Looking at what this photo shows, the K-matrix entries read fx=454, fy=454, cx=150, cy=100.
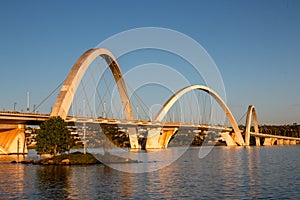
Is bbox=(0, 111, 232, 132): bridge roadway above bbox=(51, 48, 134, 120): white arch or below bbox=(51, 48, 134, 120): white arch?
below

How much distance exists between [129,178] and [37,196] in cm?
1224

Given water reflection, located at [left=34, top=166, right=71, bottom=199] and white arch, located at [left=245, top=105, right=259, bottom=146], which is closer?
water reflection, located at [left=34, top=166, right=71, bottom=199]

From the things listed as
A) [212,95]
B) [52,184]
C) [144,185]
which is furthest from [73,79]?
[212,95]

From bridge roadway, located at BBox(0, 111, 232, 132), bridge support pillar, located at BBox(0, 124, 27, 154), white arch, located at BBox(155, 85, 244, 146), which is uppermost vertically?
white arch, located at BBox(155, 85, 244, 146)

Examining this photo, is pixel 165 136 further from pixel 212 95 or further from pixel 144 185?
pixel 144 185

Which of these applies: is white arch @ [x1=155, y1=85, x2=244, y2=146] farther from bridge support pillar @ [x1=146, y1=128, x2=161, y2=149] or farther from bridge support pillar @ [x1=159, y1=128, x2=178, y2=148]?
bridge support pillar @ [x1=159, y1=128, x2=178, y2=148]

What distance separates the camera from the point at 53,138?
208ft

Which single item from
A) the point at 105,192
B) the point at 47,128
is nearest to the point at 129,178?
the point at 105,192

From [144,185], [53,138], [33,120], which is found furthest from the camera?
[33,120]

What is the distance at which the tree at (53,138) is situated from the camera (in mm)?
63438

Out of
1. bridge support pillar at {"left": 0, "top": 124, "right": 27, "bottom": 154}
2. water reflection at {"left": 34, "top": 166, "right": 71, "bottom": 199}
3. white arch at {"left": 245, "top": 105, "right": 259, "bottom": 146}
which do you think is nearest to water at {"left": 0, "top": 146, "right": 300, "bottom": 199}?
water reflection at {"left": 34, "top": 166, "right": 71, "bottom": 199}

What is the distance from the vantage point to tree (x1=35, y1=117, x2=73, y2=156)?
63438mm

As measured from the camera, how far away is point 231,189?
32.9 meters

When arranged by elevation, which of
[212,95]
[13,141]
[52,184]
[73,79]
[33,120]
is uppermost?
[212,95]
